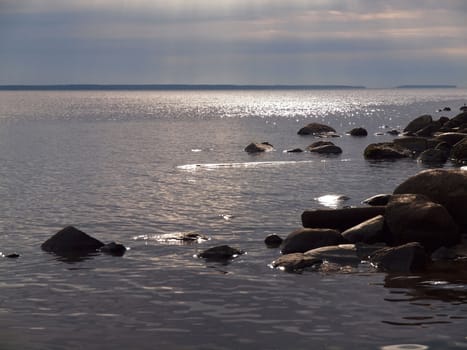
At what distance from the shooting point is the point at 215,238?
82.4 ft

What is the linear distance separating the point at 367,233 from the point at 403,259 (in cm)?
274

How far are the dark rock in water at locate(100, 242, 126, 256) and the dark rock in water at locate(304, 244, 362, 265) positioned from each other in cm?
560

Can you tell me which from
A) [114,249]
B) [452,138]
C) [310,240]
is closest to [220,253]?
[310,240]

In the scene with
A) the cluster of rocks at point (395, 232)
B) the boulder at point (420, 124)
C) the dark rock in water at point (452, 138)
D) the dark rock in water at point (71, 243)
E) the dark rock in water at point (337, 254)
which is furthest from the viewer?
the boulder at point (420, 124)

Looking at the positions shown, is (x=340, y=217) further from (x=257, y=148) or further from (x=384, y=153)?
(x=257, y=148)

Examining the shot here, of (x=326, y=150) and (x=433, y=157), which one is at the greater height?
(x=433, y=157)

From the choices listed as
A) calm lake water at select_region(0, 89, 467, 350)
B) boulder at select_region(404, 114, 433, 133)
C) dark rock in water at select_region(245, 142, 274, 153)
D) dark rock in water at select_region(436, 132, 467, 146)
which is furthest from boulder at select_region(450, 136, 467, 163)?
boulder at select_region(404, 114, 433, 133)

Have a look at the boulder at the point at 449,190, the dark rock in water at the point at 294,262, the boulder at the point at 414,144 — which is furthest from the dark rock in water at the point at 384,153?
the dark rock in water at the point at 294,262

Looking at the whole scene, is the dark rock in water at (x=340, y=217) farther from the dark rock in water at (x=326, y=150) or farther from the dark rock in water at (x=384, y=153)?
the dark rock in water at (x=326, y=150)

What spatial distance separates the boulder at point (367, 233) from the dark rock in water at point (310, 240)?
1.27 ft

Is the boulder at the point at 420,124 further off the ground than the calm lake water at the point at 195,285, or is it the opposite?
the boulder at the point at 420,124

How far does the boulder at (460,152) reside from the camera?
51.6 metres

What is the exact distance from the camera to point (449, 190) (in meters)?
23.9

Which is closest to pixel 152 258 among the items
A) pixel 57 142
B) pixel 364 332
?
pixel 364 332
